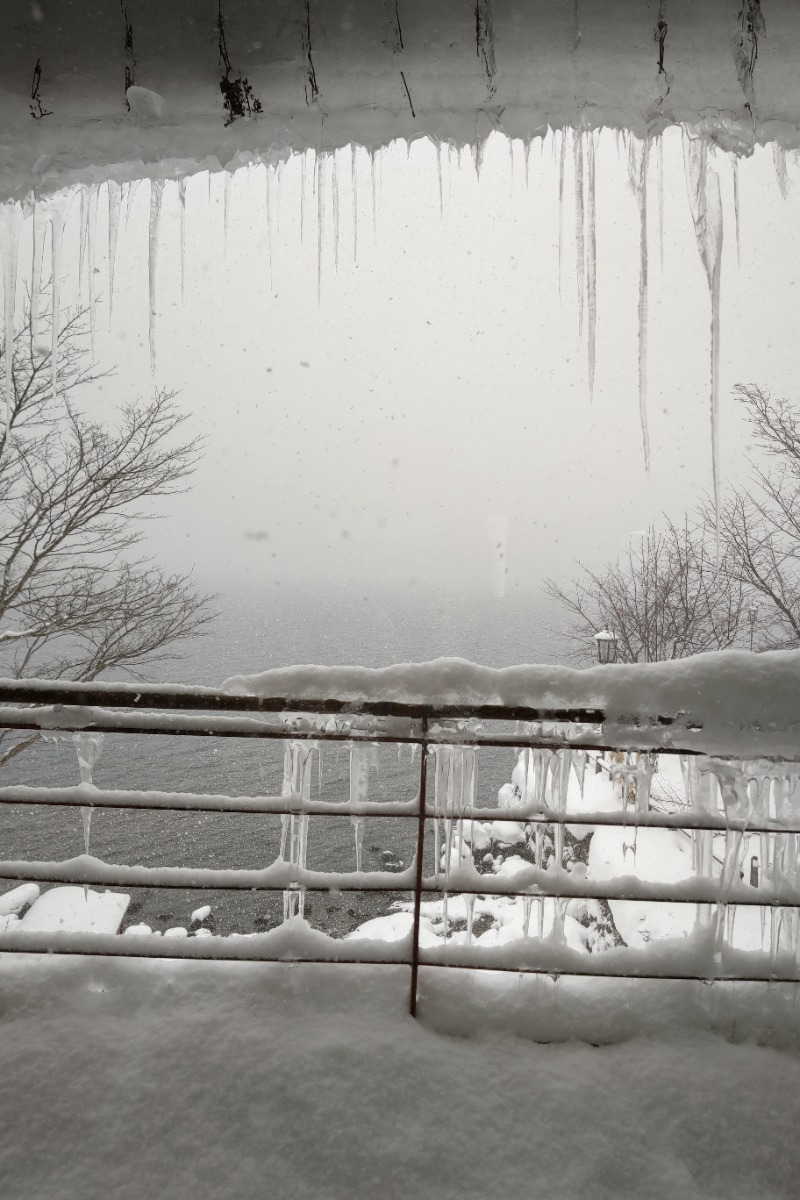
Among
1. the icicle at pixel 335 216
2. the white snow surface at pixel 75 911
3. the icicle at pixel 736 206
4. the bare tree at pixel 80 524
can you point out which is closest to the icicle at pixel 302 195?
the icicle at pixel 335 216

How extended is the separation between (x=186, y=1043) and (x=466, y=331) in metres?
28.1

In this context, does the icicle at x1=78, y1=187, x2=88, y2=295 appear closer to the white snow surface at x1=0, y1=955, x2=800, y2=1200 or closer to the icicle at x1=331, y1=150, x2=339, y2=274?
A: the icicle at x1=331, y1=150, x2=339, y2=274

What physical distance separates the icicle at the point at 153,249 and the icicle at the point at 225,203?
0.23 meters

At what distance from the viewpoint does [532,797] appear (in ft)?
4.79

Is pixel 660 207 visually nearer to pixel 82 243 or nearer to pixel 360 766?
pixel 82 243

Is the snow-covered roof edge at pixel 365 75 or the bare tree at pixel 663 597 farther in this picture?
the bare tree at pixel 663 597

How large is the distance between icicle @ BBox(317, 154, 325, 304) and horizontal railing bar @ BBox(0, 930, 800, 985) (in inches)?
95.2

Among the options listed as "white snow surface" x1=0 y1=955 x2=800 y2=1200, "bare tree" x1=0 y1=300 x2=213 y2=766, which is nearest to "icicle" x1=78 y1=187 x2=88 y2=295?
"white snow surface" x1=0 y1=955 x2=800 y2=1200

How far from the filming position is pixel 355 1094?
1.20m

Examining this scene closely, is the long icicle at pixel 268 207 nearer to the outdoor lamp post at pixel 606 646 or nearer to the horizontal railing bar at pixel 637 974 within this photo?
the horizontal railing bar at pixel 637 974

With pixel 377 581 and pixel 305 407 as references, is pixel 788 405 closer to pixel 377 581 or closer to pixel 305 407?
pixel 305 407

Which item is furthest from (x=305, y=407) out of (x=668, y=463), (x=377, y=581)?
(x=377, y=581)

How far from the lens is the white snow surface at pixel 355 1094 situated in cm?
106

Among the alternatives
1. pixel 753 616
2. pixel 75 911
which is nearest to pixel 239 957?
pixel 753 616
